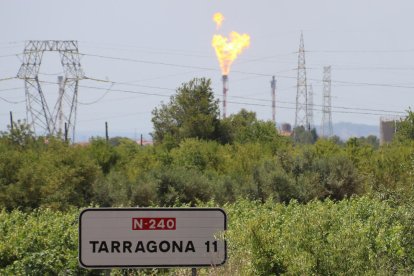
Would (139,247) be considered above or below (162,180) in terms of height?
below

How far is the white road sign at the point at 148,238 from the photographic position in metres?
8.88

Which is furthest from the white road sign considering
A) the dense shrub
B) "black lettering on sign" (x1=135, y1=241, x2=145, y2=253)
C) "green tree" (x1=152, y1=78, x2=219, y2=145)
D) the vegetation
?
"green tree" (x1=152, y1=78, x2=219, y2=145)

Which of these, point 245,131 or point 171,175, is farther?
point 245,131

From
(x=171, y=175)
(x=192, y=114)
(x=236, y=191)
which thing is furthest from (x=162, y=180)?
(x=192, y=114)

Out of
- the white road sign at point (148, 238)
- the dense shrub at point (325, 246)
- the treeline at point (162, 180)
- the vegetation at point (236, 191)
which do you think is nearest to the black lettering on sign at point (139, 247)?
the white road sign at point (148, 238)

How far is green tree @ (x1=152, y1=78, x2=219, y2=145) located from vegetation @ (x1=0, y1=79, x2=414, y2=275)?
0.40ft

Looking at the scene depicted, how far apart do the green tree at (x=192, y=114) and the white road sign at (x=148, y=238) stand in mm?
91552

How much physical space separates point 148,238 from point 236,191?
163 feet

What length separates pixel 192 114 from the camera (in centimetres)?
10462

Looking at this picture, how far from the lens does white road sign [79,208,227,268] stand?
29.1 ft

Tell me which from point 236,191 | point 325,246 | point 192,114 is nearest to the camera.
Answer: point 325,246

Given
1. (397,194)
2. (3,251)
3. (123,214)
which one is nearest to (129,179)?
(3,251)

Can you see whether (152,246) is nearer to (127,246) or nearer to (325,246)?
(127,246)

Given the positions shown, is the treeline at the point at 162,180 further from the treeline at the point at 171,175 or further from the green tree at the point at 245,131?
the green tree at the point at 245,131
